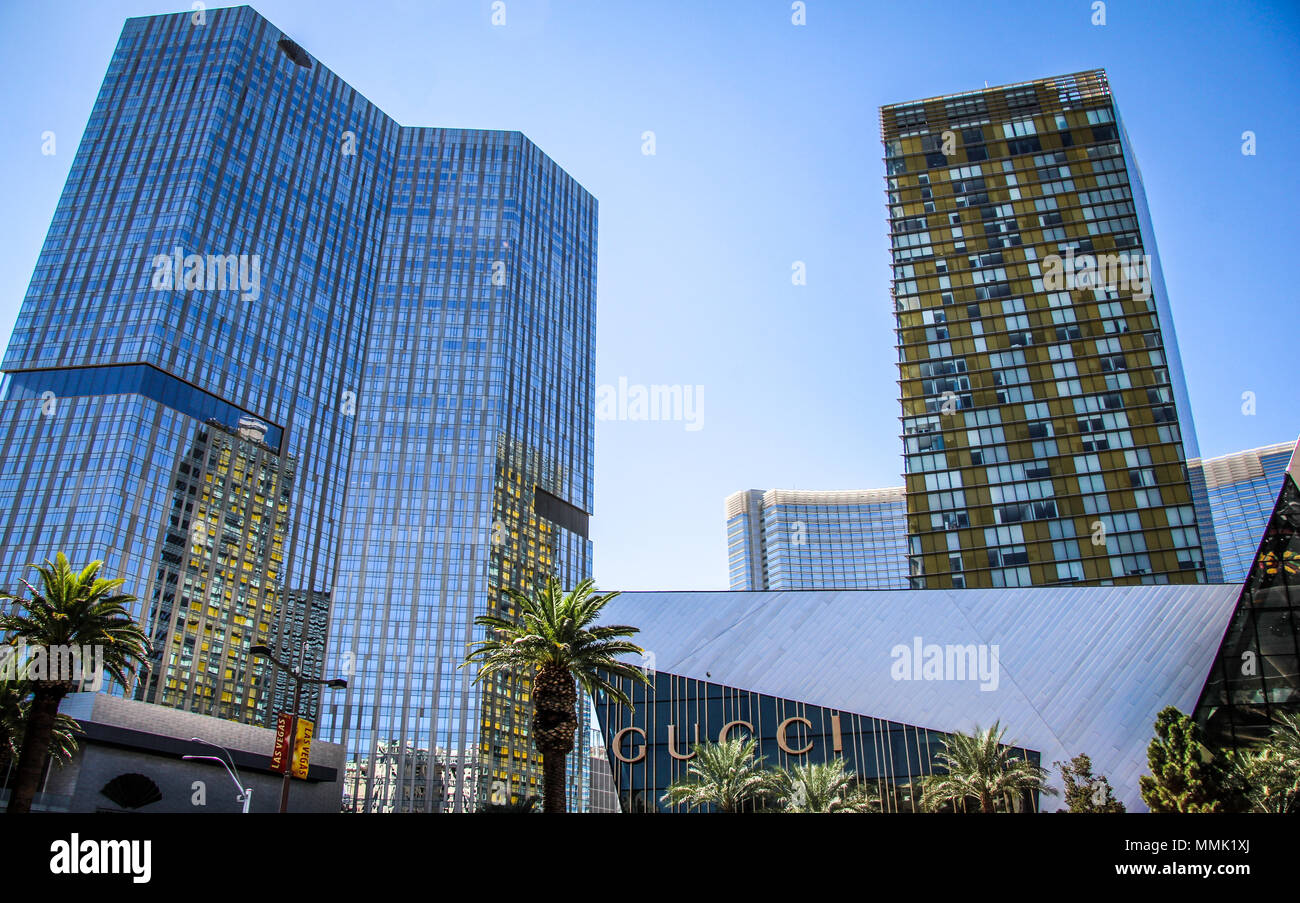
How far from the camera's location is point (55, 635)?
1409 inches

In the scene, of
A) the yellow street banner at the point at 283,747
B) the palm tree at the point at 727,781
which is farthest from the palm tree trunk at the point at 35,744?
the palm tree at the point at 727,781

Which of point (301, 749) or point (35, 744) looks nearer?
point (301, 749)

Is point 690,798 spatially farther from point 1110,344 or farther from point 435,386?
point 435,386

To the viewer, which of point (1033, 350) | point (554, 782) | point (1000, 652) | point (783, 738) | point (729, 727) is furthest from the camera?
point (1033, 350)

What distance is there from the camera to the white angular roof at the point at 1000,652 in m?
47.9

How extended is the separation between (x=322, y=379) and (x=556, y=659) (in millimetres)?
133262

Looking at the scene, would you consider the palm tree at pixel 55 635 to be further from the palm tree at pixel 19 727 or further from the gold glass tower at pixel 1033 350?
the gold glass tower at pixel 1033 350

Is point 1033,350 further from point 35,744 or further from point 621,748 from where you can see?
point 35,744

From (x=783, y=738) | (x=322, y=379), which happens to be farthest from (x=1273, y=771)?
(x=322, y=379)

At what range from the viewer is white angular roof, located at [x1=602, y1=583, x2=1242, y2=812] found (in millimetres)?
47938

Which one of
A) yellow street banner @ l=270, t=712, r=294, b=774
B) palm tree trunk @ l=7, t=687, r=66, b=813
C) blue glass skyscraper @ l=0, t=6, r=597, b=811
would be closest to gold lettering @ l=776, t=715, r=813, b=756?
yellow street banner @ l=270, t=712, r=294, b=774

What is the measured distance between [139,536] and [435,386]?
5542 centimetres

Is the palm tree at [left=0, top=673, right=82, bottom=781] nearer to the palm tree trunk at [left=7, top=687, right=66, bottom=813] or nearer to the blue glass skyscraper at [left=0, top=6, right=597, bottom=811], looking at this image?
the palm tree trunk at [left=7, top=687, right=66, bottom=813]
